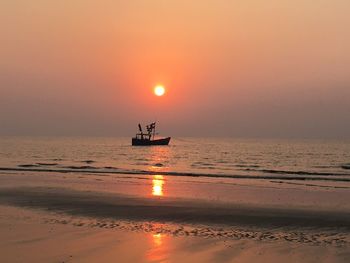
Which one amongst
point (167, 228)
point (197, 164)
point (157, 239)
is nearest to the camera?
point (157, 239)

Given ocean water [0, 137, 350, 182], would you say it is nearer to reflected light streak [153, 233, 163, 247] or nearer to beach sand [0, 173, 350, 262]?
beach sand [0, 173, 350, 262]

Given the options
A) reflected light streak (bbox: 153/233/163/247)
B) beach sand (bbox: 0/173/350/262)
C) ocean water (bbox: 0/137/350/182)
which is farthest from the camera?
ocean water (bbox: 0/137/350/182)

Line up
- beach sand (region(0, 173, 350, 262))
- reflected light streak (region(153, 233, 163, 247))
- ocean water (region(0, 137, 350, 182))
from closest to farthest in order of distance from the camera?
beach sand (region(0, 173, 350, 262)) → reflected light streak (region(153, 233, 163, 247)) → ocean water (region(0, 137, 350, 182))

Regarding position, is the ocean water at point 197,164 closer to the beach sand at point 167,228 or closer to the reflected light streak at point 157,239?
the beach sand at point 167,228

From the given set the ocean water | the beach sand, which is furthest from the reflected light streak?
the ocean water

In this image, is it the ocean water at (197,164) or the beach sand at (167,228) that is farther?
the ocean water at (197,164)

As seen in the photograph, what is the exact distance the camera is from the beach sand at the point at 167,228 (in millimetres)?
10758

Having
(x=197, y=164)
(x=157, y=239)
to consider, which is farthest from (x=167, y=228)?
(x=197, y=164)

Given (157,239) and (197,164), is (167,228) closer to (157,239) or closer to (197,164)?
(157,239)

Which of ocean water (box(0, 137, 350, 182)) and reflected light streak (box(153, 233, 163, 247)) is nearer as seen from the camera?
reflected light streak (box(153, 233, 163, 247))

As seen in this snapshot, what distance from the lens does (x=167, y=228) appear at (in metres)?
14.3

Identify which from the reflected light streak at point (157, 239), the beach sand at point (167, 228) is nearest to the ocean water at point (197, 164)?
the beach sand at point (167, 228)

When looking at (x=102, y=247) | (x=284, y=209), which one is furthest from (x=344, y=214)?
(x=102, y=247)

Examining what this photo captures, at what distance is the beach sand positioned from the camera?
10758 mm
